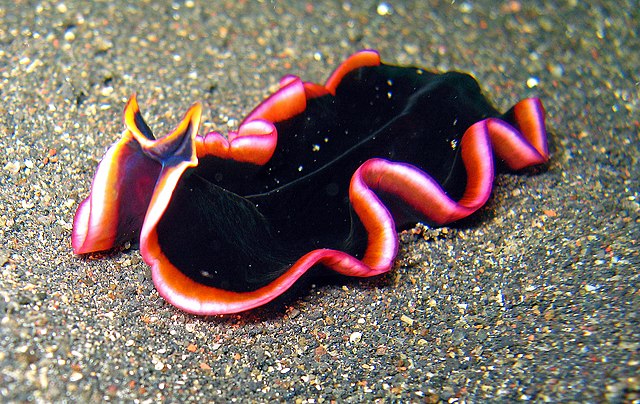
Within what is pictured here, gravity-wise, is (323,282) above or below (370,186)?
below

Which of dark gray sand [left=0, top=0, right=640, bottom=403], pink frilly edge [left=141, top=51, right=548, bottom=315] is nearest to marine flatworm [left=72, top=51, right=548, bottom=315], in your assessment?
pink frilly edge [left=141, top=51, right=548, bottom=315]

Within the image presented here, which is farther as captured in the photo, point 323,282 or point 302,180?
point 302,180

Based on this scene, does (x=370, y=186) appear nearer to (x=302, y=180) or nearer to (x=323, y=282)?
(x=302, y=180)

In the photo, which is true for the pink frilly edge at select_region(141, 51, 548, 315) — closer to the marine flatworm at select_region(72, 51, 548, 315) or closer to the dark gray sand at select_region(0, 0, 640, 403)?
the marine flatworm at select_region(72, 51, 548, 315)

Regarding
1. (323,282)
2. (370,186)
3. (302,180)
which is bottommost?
(323,282)

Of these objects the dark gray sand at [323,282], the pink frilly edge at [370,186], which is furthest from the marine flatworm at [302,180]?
the dark gray sand at [323,282]

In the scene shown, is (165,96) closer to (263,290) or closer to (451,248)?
(263,290)

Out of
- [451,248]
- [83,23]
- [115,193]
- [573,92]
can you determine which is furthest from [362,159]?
[83,23]

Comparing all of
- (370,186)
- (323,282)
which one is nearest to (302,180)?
(370,186)

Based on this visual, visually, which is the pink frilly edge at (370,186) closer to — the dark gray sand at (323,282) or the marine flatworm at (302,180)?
the marine flatworm at (302,180)
